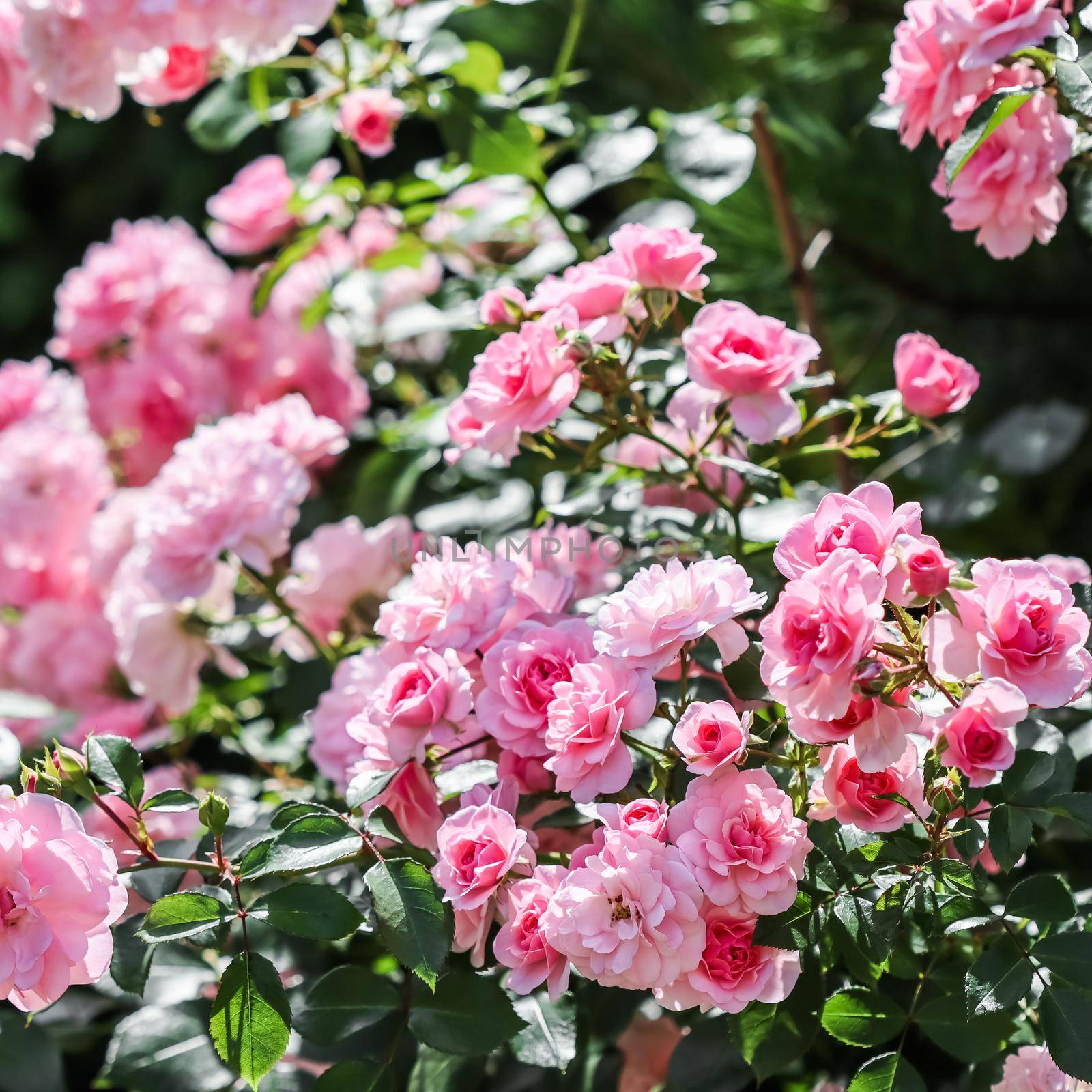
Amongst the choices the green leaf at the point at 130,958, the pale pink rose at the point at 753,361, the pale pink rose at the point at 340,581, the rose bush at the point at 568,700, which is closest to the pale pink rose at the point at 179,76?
the rose bush at the point at 568,700

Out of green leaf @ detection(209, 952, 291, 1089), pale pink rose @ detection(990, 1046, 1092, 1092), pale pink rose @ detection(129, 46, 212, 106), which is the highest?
pale pink rose @ detection(129, 46, 212, 106)

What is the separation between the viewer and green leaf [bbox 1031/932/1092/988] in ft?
1.32

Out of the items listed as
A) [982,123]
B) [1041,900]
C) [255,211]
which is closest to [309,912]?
[1041,900]

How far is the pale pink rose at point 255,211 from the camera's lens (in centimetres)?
93

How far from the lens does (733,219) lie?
3.47ft

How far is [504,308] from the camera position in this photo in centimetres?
54

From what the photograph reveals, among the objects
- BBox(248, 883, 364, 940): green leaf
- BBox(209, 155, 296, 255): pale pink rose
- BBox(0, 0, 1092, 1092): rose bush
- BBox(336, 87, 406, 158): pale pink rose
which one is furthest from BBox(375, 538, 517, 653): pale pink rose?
BBox(209, 155, 296, 255): pale pink rose

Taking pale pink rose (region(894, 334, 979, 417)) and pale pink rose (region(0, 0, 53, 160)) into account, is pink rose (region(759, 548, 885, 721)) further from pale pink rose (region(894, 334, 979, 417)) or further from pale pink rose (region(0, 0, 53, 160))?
pale pink rose (region(0, 0, 53, 160))

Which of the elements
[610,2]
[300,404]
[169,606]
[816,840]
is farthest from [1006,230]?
[610,2]

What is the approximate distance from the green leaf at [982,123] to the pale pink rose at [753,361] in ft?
0.31

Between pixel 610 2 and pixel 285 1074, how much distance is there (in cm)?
99

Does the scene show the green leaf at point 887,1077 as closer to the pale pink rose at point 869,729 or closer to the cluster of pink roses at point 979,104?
the pale pink rose at point 869,729

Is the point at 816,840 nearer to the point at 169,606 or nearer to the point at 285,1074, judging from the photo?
the point at 285,1074

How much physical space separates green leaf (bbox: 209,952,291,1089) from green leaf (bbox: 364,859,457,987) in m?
0.04
